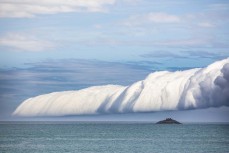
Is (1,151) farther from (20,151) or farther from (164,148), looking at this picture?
(164,148)

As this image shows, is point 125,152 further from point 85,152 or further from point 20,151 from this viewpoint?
point 20,151

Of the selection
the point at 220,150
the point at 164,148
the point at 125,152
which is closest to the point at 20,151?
the point at 125,152

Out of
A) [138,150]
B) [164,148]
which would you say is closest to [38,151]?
[138,150]

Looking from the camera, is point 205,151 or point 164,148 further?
point 164,148

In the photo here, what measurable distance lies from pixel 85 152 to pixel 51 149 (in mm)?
9335

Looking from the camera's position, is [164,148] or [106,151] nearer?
[106,151]

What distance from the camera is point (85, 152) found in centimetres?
10644

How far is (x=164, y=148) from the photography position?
119 m

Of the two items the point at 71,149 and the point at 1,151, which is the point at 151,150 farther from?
the point at 1,151

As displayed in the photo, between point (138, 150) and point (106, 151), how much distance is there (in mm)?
7309

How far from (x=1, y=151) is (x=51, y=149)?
963 centimetres

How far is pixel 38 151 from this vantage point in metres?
108

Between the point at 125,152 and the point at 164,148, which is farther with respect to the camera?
the point at 164,148

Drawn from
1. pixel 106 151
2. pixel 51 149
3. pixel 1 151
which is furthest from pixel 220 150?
pixel 1 151
